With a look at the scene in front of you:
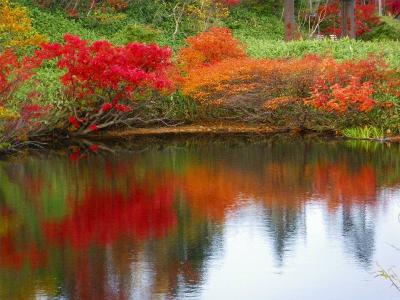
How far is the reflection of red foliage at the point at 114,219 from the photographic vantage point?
14.5 metres

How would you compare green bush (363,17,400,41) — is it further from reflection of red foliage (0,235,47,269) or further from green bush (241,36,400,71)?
reflection of red foliage (0,235,47,269)

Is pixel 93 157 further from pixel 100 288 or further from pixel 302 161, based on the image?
pixel 100 288

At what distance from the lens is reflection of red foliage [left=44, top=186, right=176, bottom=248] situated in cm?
1451

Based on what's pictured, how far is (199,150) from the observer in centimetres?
2489

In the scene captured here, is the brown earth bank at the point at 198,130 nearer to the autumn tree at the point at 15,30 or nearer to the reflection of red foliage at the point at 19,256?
the autumn tree at the point at 15,30

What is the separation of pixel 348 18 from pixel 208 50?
43.1ft

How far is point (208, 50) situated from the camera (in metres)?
29.1

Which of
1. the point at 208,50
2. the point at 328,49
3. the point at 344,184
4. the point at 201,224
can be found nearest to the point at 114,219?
the point at 201,224

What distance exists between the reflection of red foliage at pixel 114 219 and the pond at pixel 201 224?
0.03 metres

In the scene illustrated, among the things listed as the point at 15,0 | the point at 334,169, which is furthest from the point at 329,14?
the point at 334,169

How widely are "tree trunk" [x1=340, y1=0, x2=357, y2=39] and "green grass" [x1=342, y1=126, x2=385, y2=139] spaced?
1128cm

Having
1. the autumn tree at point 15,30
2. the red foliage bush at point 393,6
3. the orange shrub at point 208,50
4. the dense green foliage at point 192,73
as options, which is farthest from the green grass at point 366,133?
the red foliage bush at point 393,6

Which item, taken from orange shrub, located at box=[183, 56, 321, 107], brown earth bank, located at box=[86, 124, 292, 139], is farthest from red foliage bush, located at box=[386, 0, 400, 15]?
brown earth bank, located at box=[86, 124, 292, 139]

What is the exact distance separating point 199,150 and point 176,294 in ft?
45.6
